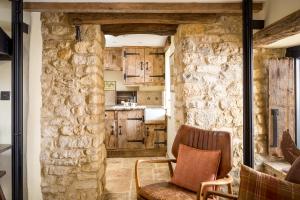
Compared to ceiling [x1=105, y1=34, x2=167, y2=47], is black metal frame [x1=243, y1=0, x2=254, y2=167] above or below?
below

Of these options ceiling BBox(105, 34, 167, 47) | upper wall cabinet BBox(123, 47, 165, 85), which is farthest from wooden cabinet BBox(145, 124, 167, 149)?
ceiling BBox(105, 34, 167, 47)

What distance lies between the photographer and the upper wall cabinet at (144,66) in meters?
5.95

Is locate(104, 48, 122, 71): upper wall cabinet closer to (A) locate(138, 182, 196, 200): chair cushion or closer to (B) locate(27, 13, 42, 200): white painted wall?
(B) locate(27, 13, 42, 200): white painted wall

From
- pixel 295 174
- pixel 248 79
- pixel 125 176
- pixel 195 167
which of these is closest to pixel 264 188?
pixel 295 174

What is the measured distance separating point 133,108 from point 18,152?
3.19m

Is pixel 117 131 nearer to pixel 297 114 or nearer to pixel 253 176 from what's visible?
pixel 297 114

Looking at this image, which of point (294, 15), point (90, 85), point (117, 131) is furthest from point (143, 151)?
point (294, 15)

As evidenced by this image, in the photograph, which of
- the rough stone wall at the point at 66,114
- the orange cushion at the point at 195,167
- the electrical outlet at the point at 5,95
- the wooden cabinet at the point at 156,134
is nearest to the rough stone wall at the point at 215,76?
the orange cushion at the point at 195,167

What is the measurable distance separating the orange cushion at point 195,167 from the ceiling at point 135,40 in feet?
9.12

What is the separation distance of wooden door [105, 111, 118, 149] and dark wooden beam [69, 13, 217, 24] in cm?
282

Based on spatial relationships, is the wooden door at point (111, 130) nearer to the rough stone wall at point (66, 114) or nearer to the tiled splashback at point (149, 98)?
the tiled splashback at point (149, 98)

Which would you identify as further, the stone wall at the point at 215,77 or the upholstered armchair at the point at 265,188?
the stone wall at the point at 215,77

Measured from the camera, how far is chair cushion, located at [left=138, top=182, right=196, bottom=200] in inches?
90.4

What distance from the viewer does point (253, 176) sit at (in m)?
1.73
